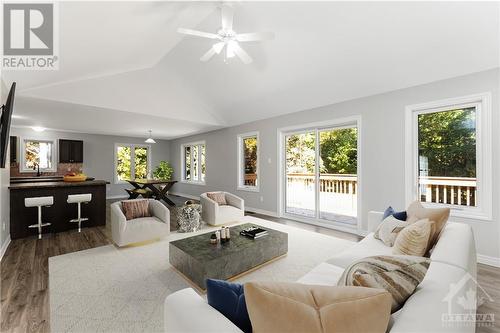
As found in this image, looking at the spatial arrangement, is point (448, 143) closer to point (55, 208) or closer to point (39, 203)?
point (39, 203)

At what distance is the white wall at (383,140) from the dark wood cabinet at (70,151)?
5.95 meters

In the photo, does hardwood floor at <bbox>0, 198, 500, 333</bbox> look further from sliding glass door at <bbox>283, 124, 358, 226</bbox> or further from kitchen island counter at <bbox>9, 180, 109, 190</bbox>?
sliding glass door at <bbox>283, 124, 358, 226</bbox>

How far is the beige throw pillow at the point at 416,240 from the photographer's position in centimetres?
177

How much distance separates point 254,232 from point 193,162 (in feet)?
21.3

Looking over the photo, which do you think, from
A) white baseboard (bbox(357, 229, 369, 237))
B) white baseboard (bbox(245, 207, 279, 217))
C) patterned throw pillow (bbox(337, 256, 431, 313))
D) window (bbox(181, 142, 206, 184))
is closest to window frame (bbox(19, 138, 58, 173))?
window (bbox(181, 142, 206, 184))

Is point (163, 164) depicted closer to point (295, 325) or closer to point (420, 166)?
point (420, 166)

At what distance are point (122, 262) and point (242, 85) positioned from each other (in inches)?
157

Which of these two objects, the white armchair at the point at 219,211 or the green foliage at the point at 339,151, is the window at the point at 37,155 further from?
the green foliage at the point at 339,151

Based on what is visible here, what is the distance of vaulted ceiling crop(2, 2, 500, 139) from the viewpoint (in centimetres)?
257

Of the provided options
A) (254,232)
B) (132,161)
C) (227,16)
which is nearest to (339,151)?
(254,232)

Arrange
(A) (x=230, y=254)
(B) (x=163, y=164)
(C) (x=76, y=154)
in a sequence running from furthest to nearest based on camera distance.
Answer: (B) (x=163, y=164) < (C) (x=76, y=154) < (A) (x=230, y=254)

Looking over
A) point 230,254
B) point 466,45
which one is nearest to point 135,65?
point 230,254

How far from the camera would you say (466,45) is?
9.14 feet

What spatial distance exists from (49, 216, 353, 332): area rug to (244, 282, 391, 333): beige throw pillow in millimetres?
1453
